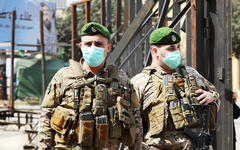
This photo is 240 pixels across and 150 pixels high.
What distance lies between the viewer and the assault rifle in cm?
334

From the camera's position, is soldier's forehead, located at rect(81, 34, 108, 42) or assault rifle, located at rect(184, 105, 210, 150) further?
assault rifle, located at rect(184, 105, 210, 150)

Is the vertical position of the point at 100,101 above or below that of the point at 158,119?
above

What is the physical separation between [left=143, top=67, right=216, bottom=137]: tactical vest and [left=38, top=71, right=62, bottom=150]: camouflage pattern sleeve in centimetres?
84

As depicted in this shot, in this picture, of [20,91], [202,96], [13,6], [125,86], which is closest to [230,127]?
[202,96]

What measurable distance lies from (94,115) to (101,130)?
125mm

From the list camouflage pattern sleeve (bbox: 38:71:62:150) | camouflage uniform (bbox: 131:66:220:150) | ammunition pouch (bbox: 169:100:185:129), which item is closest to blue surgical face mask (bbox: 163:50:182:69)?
camouflage uniform (bbox: 131:66:220:150)

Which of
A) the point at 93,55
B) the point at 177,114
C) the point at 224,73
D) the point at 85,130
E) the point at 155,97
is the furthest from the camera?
the point at 224,73

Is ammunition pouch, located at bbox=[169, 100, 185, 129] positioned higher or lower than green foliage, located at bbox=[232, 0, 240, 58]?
lower

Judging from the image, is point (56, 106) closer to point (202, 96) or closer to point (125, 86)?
point (125, 86)

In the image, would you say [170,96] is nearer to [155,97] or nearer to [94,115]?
[155,97]

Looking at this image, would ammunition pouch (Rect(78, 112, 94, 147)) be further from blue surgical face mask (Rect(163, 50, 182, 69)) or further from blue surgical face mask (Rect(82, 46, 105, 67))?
blue surgical face mask (Rect(163, 50, 182, 69))

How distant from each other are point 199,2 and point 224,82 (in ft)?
3.04

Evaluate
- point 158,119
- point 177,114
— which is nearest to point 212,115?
point 177,114

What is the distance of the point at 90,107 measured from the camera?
299cm
